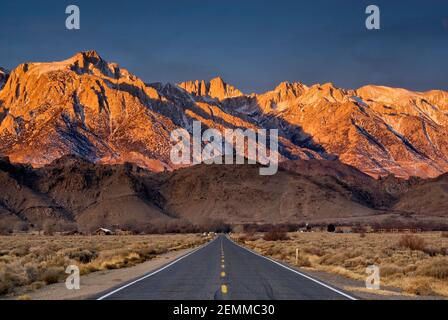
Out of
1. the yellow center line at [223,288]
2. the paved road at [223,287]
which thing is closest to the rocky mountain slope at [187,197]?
the paved road at [223,287]

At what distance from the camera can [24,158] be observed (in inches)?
7844

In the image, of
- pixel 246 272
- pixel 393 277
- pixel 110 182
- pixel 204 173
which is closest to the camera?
pixel 393 277

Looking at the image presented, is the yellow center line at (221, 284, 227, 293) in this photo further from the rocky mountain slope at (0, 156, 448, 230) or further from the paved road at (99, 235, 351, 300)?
the rocky mountain slope at (0, 156, 448, 230)

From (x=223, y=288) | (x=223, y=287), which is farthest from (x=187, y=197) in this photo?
(x=223, y=288)

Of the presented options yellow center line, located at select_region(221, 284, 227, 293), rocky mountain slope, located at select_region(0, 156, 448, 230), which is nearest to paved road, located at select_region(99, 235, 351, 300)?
yellow center line, located at select_region(221, 284, 227, 293)

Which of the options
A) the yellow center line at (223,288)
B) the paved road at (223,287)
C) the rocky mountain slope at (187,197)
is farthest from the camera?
the rocky mountain slope at (187,197)

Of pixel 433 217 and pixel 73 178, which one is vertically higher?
pixel 73 178

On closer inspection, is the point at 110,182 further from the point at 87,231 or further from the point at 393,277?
the point at 393,277

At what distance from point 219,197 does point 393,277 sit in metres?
154

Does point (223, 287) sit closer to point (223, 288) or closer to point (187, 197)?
point (223, 288)

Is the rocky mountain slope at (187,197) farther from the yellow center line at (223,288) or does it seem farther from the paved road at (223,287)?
the yellow center line at (223,288)
